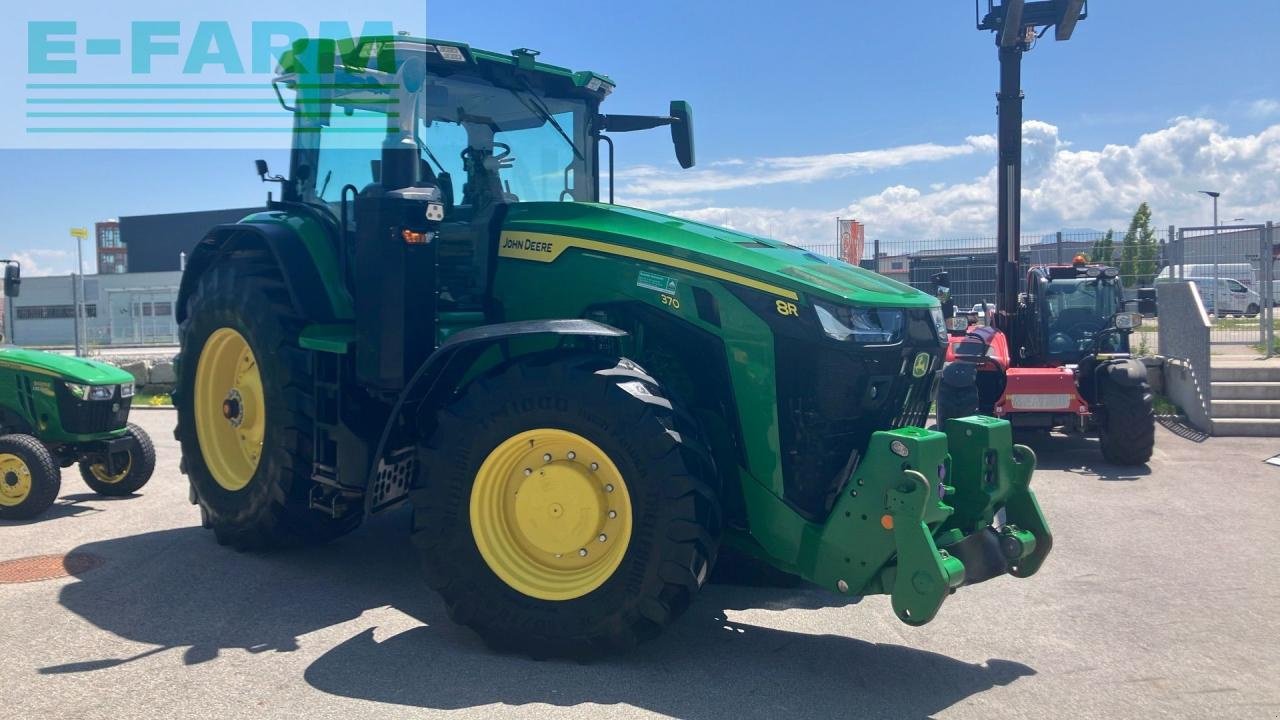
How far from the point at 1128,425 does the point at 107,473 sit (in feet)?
29.4

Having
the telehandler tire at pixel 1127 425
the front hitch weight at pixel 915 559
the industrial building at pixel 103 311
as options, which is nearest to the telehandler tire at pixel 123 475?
the front hitch weight at pixel 915 559

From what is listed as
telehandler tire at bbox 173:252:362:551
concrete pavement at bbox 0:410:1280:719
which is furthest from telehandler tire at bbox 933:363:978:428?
telehandler tire at bbox 173:252:362:551

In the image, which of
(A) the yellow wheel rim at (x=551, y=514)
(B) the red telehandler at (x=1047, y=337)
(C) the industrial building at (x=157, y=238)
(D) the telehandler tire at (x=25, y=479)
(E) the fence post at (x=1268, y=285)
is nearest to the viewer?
(A) the yellow wheel rim at (x=551, y=514)

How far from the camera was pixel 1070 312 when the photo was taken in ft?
37.2

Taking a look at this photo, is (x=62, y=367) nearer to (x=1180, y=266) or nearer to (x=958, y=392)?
(x=958, y=392)

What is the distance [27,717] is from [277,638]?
107 cm

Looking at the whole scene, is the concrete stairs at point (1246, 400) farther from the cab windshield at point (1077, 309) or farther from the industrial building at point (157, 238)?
the industrial building at point (157, 238)

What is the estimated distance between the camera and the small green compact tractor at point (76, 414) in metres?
7.83

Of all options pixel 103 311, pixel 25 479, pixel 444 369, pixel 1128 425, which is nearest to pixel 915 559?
pixel 444 369

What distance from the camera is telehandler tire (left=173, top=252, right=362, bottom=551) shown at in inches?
210

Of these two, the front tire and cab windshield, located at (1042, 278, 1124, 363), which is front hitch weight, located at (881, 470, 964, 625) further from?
cab windshield, located at (1042, 278, 1124, 363)

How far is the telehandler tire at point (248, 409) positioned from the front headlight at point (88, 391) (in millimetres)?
2012

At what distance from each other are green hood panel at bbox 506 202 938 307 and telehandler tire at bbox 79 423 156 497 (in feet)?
15.5

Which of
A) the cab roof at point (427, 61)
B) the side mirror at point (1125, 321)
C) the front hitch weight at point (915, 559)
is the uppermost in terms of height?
the cab roof at point (427, 61)
